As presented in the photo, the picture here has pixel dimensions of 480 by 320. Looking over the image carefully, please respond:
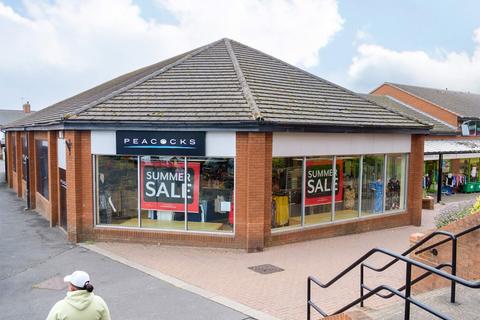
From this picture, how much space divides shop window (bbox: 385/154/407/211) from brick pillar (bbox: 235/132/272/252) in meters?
5.84

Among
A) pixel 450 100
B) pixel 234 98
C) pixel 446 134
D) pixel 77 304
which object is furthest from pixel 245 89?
pixel 450 100

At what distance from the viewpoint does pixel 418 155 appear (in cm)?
1598

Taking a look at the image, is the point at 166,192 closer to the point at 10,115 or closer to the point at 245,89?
the point at 245,89

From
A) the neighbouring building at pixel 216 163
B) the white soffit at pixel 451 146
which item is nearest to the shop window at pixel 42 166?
the neighbouring building at pixel 216 163

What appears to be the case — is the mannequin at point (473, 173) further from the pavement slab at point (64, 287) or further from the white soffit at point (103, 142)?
the pavement slab at point (64, 287)

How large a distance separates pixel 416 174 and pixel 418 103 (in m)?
18.7

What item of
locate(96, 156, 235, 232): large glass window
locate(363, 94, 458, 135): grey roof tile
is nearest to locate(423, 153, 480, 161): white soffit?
locate(363, 94, 458, 135): grey roof tile

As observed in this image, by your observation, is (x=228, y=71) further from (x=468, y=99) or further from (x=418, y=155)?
(x=468, y=99)

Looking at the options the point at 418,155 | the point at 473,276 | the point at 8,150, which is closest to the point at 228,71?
the point at 418,155

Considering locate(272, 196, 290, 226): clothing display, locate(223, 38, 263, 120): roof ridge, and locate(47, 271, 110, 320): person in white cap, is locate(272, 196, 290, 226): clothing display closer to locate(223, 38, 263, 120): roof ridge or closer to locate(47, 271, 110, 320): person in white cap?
locate(223, 38, 263, 120): roof ridge

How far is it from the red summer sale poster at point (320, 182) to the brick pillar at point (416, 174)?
3701 mm

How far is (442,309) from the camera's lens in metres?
5.58

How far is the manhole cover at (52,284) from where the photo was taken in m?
9.01

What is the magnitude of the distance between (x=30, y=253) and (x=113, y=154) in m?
3.45
